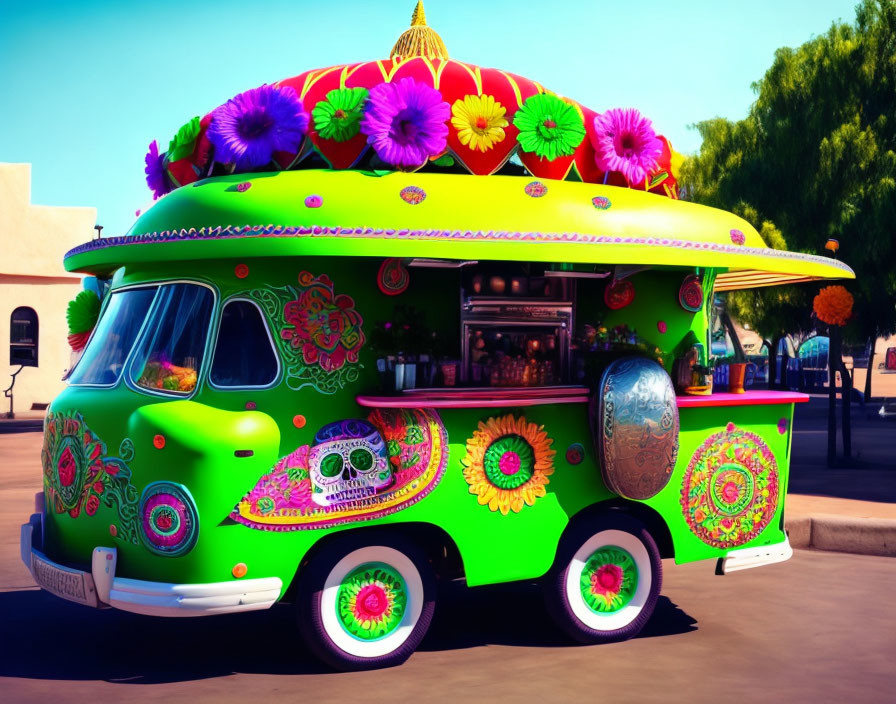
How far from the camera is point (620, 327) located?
7906 mm

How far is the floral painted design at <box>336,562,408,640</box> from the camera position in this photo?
21.8ft

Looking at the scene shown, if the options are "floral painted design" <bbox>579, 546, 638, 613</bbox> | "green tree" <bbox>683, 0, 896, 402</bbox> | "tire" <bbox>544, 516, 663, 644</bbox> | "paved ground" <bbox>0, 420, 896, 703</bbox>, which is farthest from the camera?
"green tree" <bbox>683, 0, 896, 402</bbox>

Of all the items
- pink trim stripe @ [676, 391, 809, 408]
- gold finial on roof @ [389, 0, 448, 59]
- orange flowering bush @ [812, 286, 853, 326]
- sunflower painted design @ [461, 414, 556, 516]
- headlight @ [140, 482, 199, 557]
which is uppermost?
gold finial on roof @ [389, 0, 448, 59]

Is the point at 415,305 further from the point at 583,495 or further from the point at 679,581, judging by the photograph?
the point at 679,581

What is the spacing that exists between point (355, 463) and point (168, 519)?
113 centimetres

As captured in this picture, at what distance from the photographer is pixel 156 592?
620cm

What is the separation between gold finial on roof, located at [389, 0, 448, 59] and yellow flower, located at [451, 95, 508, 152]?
3.72 ft

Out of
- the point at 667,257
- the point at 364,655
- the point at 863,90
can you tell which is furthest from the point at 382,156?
the point at 863,90

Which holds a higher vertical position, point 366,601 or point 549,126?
point 549,126

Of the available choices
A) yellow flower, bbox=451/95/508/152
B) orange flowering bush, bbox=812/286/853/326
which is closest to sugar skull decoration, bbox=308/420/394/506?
yellow flower, bbox=451/95/508/152

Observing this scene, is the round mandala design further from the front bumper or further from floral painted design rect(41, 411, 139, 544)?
floral painted design rect(41, 411, 139, 544)

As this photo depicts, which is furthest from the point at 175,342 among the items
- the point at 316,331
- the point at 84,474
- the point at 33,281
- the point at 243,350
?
the point at 33,281

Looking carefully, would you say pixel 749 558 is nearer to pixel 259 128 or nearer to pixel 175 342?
pixel 175 342

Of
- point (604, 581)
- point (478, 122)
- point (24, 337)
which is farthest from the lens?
point (24, 337)
